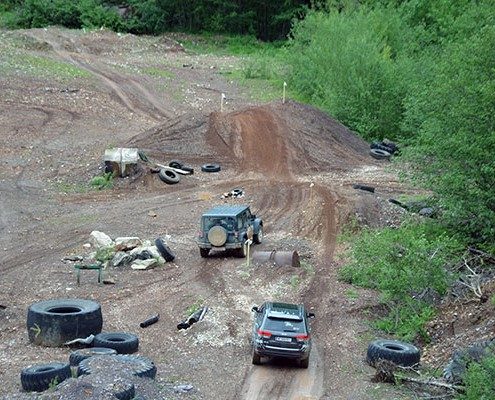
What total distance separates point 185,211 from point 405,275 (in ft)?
36.5

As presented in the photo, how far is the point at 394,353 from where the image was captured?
718 inches

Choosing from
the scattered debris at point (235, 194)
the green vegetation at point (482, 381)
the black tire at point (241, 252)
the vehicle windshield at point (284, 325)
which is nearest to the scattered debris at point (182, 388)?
the vehicle windshield at point (284, 325)

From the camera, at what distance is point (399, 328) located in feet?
68.2

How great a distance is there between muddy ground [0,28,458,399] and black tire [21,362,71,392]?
760 mm

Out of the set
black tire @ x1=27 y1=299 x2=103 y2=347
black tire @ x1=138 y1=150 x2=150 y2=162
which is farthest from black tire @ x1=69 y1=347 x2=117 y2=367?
black tire @ x1=138 y1=150 x2=150 y2=162

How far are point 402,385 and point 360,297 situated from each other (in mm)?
5739

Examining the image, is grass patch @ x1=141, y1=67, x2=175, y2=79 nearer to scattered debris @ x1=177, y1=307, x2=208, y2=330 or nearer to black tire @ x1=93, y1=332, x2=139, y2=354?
scattered debris @ x1=177, y1=307, x2=208, y2=330

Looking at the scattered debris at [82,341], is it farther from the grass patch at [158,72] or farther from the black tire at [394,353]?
the grass patch at [158,72]

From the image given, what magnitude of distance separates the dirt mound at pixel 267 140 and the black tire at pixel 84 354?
18886 mm

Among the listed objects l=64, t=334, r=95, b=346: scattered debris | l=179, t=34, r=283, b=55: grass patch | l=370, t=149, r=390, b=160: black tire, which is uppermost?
l=64, t=334, r=95, b=346: scattered debris

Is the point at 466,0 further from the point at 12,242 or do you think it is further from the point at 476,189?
the point at 12,242

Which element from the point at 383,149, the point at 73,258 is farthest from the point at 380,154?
the point at 73,258

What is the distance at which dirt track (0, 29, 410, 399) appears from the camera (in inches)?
738

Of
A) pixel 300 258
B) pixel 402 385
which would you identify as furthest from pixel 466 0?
pixel 402 385
